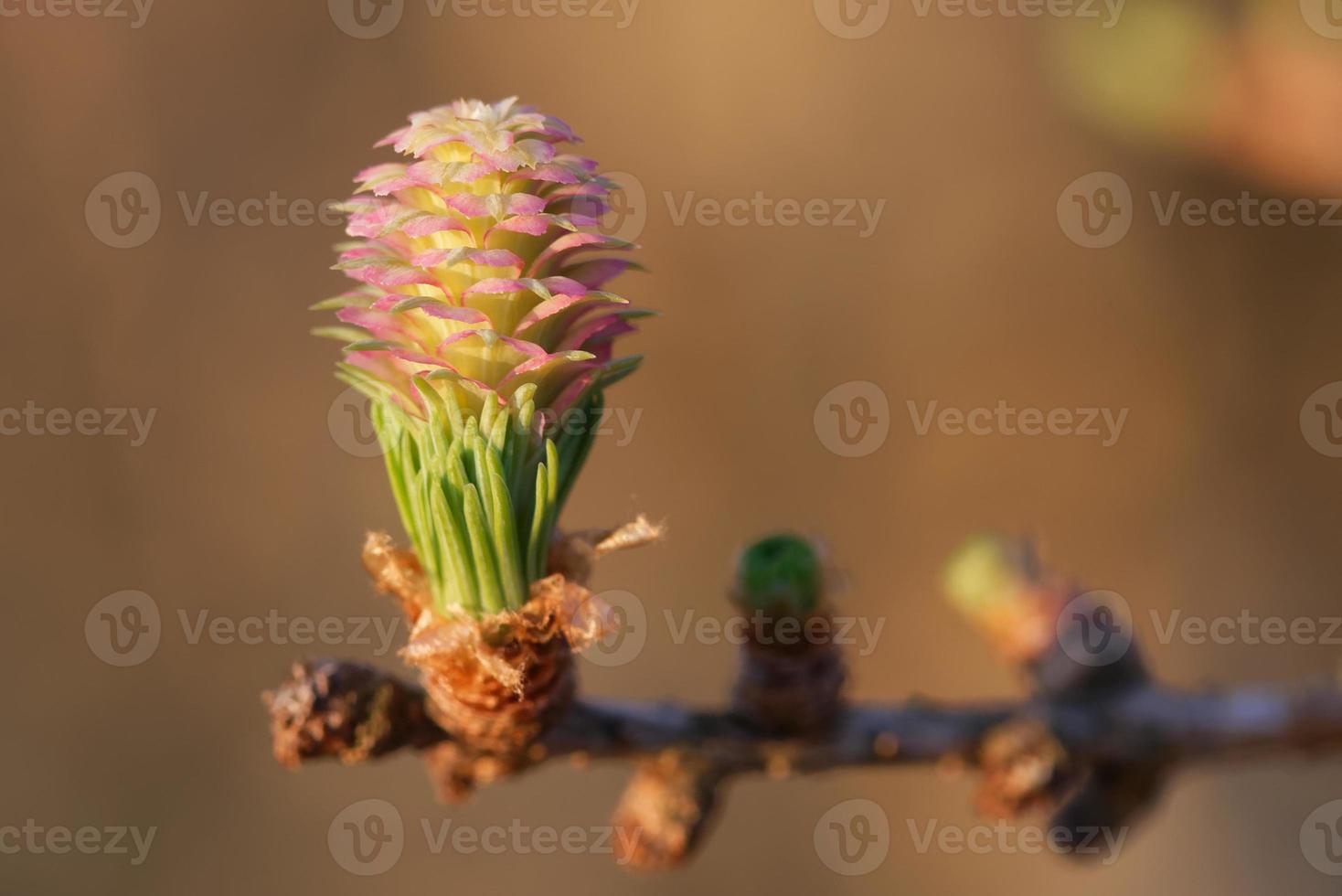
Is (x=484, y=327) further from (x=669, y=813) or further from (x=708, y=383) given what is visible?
(x=708, y=383)

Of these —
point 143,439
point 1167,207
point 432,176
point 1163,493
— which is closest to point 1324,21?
point 1167,207

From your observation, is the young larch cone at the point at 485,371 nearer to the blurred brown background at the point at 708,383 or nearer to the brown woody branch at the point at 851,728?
the brown woody branch at the point at 851,728

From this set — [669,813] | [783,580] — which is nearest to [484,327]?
[783,580]

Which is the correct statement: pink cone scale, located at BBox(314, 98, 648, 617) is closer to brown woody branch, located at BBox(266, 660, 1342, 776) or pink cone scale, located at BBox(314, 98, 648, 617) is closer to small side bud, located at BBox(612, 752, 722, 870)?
brown woody branch, located at BBox(266, 660, 1342, 776)

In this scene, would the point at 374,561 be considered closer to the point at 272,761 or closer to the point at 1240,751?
the point at 1240,751

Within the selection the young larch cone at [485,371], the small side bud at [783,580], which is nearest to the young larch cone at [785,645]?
the small side bud at [783,580]

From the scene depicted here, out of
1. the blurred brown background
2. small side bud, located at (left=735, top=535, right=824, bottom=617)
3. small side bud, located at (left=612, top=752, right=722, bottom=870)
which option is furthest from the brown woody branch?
the blurred brown background
